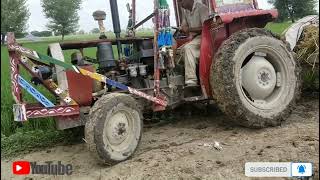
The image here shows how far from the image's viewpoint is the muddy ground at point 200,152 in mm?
4668

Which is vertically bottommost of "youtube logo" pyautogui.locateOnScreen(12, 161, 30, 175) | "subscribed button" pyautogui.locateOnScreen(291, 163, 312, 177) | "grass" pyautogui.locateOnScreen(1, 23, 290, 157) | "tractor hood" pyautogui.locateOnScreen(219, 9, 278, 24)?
"youtube logo" pyautogui.locateOnScreen(12, 161, 30, 175)

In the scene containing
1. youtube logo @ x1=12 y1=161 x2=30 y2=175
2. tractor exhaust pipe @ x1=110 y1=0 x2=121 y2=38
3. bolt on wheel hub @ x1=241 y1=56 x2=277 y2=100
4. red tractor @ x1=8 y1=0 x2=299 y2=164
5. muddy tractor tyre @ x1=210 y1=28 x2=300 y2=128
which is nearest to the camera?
red tractor @ x1=8 y1=0 x2=299 y2=164

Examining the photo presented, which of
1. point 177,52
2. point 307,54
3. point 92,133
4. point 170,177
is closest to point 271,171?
point 170,177

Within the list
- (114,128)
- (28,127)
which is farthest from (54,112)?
(28,127)

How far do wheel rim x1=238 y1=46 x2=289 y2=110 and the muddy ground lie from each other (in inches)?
13.8

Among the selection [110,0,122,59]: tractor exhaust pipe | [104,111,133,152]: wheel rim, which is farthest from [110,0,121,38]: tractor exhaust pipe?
[104,111,133,152]: wheel rim

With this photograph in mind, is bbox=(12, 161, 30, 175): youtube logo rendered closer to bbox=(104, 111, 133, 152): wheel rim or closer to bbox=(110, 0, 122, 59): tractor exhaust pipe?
bbox=(104, 111, 133, 152): wheel rim

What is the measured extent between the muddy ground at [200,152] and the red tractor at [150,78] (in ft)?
0.61

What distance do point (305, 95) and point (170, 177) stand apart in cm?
336

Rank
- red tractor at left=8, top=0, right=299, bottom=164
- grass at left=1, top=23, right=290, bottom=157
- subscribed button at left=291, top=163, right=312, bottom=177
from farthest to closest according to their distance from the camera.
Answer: grass at left=1, top=23, right=290, bottom=157
red tractor at left=8, top=0, right=299, bottom=164
subscribed button at left=291, top=163, right=312, bottom=177

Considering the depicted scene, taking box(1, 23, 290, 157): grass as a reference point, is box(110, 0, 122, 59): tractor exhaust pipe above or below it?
above

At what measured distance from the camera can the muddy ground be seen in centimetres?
467

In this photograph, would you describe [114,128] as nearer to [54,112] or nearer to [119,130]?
[119,130]

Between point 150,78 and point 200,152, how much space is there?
115 centimetres
